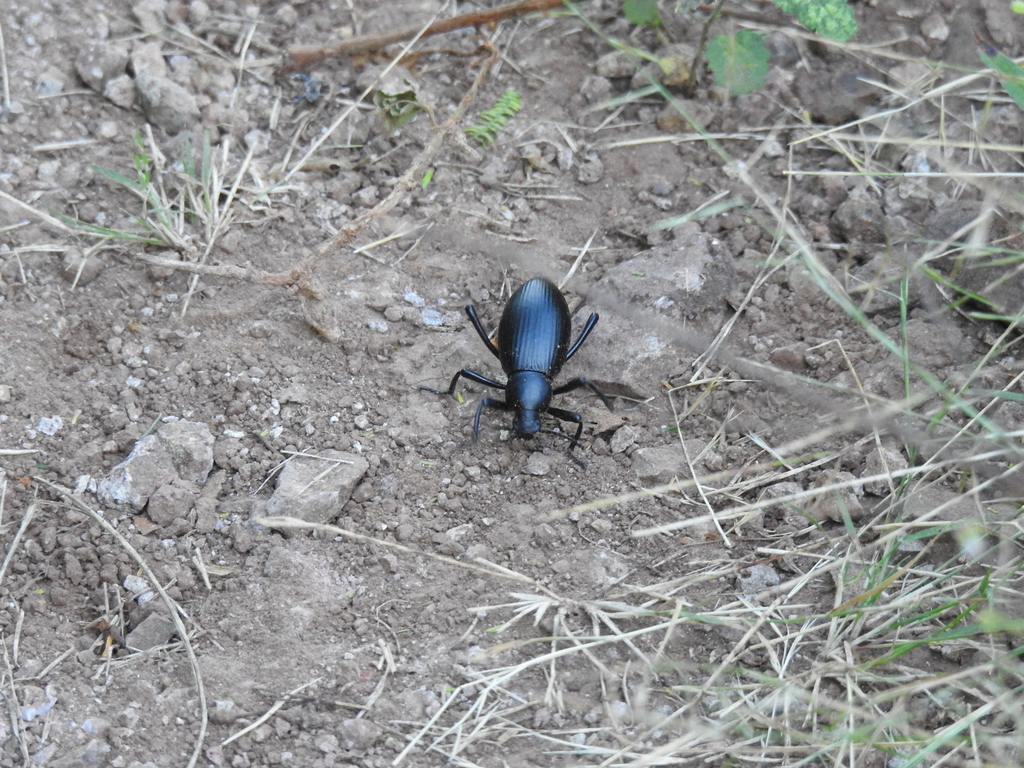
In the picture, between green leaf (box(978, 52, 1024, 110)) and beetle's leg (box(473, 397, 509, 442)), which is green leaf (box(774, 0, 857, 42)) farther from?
beetle's leg (box(473, 397, 509, 442))

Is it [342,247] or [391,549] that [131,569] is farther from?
[342,247]

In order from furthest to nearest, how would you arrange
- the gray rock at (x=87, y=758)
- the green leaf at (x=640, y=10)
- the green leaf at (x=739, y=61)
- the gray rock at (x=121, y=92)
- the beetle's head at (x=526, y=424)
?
1. the green leaf at (x=640, y=10)
2. the gray rock at (x=121, y=92)
3. the green leaf at (x=739, y=61)
4. the beetle's head at (x=526, y=424)
5. the gray rock at (x=87, y=758)

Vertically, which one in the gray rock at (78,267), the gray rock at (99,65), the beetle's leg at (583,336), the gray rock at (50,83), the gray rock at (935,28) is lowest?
the beetle's leg at (583,336)

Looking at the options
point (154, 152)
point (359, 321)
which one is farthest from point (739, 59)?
point (154, 152)

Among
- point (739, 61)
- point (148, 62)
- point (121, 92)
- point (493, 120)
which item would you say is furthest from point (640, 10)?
point (121, 92)

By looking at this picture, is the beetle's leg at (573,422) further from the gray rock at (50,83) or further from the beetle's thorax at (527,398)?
the gray rock at (50,83)

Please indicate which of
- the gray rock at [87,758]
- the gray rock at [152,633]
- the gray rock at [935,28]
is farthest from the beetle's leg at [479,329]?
the gray rock at [935,28]

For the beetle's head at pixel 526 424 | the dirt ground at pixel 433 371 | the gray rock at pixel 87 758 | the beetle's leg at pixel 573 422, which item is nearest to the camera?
the gray rock at pixel 87 758
